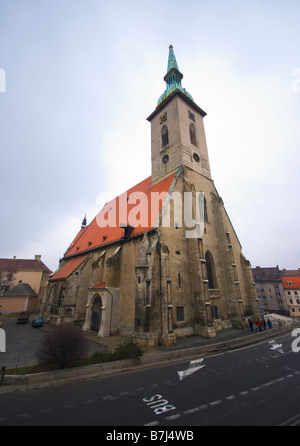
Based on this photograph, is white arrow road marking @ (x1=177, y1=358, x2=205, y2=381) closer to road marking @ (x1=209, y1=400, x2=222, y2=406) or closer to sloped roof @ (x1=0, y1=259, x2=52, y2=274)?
road marking @ (x1=209, y1=400, x2=222, y2=406)

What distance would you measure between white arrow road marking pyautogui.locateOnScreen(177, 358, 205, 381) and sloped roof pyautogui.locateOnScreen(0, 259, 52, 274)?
42223 mm

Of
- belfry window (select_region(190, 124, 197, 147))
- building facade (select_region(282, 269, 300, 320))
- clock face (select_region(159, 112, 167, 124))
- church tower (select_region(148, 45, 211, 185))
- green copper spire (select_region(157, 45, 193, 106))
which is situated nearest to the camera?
church tower (select_region(148, 45, 211, 185))

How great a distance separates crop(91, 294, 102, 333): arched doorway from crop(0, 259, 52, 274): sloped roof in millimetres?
31358

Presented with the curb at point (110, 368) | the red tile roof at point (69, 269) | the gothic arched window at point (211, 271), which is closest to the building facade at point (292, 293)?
the gothic arched window at point (211, 271)

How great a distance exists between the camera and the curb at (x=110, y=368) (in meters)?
7.46

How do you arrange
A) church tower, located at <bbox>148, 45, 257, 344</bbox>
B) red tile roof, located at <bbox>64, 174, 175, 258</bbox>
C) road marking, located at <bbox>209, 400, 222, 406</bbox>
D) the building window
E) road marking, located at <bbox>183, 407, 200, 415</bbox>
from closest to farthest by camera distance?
road marking, located at <bbox>183, 407, 200, 415</bbox> < road marking, located at <bbox>209, 400, 222, 406</bbox> < the building window < church tower, located at <bbox>148, 45, 257, 344</bbox> < red tile roof, located at <bbox>64, 174, 175, 258</bbox>

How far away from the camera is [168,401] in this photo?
20.1 ft

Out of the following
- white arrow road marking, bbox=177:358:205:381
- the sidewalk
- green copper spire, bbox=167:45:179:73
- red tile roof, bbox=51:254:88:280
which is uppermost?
green copper spire, bbox=167:45:179:73

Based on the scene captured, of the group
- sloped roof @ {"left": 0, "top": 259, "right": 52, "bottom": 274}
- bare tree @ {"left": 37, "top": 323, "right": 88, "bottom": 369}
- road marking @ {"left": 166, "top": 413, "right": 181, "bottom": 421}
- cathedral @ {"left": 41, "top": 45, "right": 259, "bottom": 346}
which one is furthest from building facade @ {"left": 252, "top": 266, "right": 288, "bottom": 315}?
sloped roof @ {"left": 0, "top": 259, "right": 52, "bottom": 274}

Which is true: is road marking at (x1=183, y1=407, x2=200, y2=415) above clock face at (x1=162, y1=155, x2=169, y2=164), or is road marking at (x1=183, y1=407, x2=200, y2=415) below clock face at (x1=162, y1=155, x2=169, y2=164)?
below

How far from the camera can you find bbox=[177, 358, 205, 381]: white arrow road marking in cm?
835

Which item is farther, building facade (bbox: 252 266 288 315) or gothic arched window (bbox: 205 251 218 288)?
building facade (bbox: 252 266 288 315)

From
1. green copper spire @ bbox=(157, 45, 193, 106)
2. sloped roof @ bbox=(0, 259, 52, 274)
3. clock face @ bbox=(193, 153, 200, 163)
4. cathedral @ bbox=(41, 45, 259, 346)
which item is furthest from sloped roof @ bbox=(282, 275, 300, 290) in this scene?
sloped roof @ bbox=(0, 259, 52, 274)

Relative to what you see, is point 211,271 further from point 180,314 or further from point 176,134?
point 176,134
